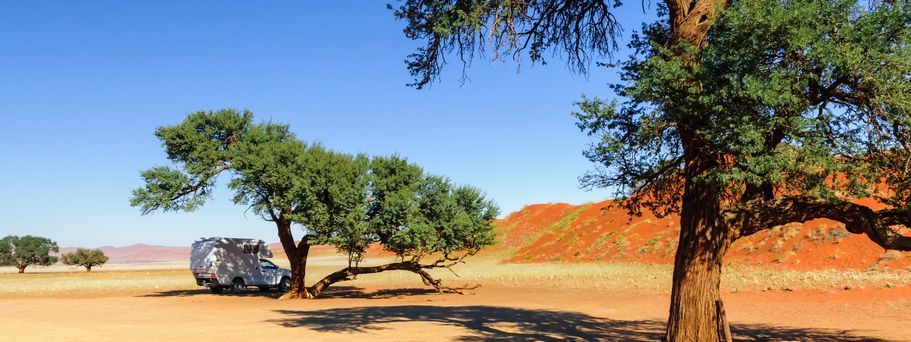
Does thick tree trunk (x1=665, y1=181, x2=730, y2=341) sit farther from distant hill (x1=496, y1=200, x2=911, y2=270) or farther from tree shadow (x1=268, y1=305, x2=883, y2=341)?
tree shadow (x1=268, y1=305, x2=883, y2=341)

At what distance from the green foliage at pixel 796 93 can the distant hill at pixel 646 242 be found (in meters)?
3.85

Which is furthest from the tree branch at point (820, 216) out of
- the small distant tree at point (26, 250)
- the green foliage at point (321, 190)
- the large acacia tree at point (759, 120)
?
the small distant tree at point (26, 250)

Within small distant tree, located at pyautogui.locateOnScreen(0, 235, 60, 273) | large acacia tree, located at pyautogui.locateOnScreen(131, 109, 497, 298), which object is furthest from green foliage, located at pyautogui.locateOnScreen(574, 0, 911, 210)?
small distant tree, located at pyautogui.locateOnScreen(0, 235, 60, 273)

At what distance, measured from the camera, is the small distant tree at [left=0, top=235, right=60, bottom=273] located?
7344 cm

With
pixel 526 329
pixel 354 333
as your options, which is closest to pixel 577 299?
pixel 526 329

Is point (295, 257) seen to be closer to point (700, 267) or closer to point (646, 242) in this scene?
point (700, 267)

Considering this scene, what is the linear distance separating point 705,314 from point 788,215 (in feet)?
7.99

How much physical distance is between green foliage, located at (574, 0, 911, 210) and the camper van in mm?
25372

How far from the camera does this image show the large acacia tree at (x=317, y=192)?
26719mm

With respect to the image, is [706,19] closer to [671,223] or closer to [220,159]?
[220,159]

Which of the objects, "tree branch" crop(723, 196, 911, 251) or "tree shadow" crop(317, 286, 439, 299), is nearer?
"tree branch" crop(723, 196, 911, 251)

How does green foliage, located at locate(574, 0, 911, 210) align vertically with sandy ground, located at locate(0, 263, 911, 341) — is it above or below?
above

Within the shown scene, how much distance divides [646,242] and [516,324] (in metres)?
40.5

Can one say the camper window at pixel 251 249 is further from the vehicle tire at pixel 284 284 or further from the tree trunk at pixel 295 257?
the tree trunk at pixel 295 257
